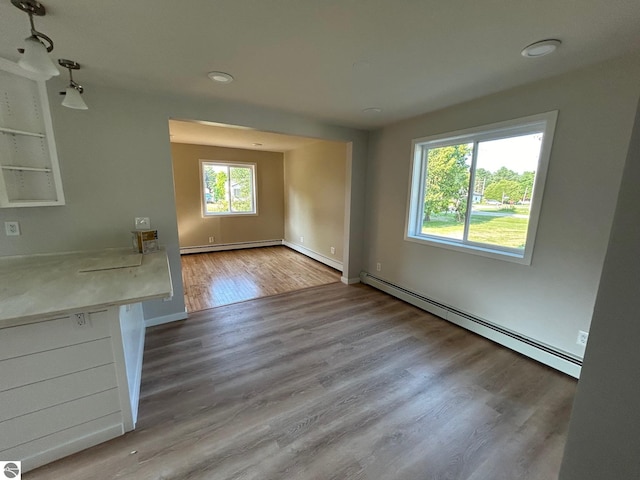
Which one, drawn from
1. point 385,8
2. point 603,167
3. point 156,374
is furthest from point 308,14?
point 156,374

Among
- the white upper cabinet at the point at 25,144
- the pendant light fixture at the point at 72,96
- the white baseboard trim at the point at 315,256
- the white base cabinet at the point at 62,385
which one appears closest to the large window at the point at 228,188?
the white baseboard trim at the point at 315,256

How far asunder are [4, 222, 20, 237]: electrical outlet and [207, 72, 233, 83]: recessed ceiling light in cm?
201

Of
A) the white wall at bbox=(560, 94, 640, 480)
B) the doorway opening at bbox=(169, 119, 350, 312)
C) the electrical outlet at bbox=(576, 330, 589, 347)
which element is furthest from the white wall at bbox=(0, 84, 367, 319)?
the electrical outlet at bbox=(576, 330, 589, 347)

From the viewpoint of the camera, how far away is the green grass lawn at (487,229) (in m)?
2.43

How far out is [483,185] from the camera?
2.68 meters

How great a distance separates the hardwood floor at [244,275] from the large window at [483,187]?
1.93 m

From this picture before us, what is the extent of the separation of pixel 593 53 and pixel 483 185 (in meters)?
1.18

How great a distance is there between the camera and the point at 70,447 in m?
1.45

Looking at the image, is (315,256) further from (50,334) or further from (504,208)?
(50,334)

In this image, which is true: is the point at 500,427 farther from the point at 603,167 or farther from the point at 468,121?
the point at 468,121

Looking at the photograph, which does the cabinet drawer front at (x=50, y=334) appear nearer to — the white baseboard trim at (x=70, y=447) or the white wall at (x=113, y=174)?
the white baseboard trim at (x=70, y=447)

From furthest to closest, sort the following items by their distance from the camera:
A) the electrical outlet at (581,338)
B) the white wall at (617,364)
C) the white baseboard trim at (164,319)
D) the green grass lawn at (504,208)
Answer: the white baseboard trim at (164,319)
the green grass lawn at (504,208)
the electrical outlet at (581,338)
the white wall at (617,364)

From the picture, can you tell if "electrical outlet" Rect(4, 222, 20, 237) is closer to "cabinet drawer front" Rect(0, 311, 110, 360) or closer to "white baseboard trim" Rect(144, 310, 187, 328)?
"white baseboard trim" Rect(144, 310, 187, 328)

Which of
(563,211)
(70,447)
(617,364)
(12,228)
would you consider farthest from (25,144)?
(563,211)
